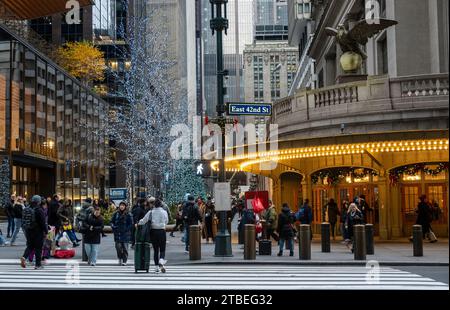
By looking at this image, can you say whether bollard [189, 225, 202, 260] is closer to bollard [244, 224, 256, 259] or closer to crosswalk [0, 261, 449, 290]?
crosswalk [0, 261, 449, 290]

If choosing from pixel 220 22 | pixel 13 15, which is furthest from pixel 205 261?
pixel 13 15

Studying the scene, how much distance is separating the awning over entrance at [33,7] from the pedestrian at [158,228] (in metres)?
39.7

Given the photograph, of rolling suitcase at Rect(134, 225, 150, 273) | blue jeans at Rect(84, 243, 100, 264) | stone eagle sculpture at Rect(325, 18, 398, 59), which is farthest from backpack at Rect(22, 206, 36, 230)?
stone eagle sculpture at Rect(325, 18, 398, 59)

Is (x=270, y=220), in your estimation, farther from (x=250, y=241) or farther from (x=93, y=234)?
(x=93, y=234)

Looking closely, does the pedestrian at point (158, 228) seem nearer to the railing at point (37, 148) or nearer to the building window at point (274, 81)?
the railing at point (37, 148)

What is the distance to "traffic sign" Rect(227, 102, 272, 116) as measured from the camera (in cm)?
1817

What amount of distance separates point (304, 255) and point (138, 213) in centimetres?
599

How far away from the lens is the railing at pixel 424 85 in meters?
22.5

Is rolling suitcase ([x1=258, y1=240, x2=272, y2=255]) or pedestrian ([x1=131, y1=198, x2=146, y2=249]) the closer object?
rolling suitcase ([x1=258, y1=240, x2=272, y2=255])

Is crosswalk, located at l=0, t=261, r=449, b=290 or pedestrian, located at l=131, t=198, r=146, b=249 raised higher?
pedestrian, located at l=131, t=198, r=146, b=249

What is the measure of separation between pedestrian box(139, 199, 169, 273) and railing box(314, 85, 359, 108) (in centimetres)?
1090

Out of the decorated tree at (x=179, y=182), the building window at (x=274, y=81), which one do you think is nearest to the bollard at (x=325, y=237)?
the decorated tree at (x=179, y=182)

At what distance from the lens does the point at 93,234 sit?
16.8 meters
